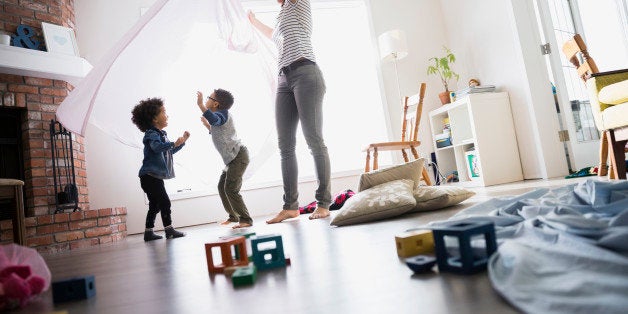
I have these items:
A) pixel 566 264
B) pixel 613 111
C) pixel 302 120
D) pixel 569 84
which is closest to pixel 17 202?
pixel 302 120

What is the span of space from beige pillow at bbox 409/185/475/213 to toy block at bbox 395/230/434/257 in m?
0.92

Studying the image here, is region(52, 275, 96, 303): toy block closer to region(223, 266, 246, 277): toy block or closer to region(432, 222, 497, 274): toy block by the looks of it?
region(223, 266, 246, 277): toy block

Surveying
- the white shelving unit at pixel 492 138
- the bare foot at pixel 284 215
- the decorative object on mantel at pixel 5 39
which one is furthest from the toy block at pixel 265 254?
the decorative object on mantel at pixel 5 39

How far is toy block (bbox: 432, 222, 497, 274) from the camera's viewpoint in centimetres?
58

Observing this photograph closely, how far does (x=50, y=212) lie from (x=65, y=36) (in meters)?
1.48

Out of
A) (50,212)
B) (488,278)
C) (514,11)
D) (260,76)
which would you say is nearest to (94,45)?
(50,212)

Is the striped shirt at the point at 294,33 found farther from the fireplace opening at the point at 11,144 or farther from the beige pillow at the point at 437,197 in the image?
the fireplace opening at the point at 11,144

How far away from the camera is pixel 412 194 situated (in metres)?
1.74

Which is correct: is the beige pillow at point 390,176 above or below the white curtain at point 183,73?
below

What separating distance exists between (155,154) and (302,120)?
3.35 feet

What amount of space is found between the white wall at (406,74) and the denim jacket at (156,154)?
126 centimetres

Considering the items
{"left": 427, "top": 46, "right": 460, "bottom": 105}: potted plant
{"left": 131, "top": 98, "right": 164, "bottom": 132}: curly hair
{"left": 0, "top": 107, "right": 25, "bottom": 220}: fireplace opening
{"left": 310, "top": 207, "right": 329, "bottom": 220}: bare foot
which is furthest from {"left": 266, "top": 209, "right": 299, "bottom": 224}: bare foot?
{"left": 427, "top": 46, "right": 460, "bottom": 105}: potted plant

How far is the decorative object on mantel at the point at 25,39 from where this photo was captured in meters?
3.06

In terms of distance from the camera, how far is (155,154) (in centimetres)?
252
